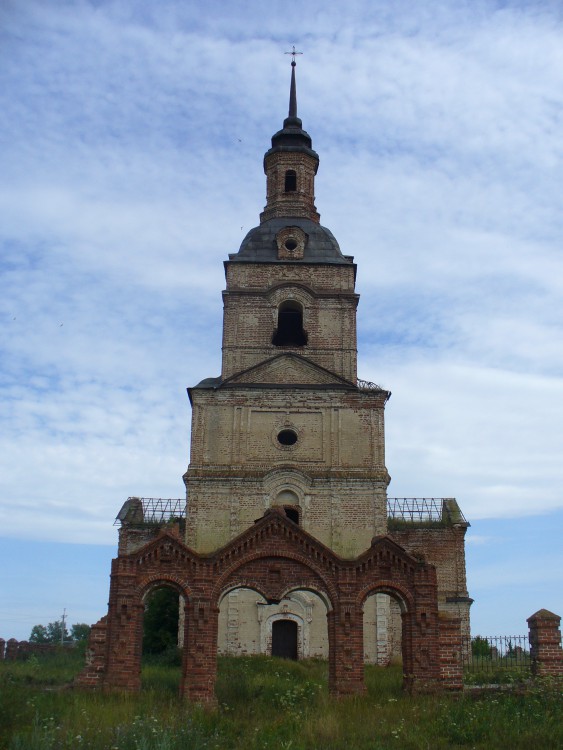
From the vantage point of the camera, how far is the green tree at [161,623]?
2445 cm

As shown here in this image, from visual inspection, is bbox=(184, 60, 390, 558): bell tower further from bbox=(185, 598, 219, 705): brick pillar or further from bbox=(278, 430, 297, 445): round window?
bbox=(185, 598, 219, 705): brick pillar

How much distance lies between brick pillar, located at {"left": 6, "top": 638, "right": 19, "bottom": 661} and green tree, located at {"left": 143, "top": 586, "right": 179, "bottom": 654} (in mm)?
3776

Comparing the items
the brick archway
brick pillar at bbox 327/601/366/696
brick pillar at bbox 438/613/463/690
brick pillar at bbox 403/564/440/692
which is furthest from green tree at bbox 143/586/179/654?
brick pillar at bbox 438/613/463/690

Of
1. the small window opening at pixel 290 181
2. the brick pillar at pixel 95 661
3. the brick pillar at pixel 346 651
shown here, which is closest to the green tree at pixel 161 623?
the brick pillar at pixel 95 661

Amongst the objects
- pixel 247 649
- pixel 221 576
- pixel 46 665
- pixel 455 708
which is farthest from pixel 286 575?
pixel 46 665

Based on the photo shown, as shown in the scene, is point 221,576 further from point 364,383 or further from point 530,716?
point 364,383

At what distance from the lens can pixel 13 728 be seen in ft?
38.3

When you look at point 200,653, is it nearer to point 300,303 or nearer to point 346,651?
point 346,651

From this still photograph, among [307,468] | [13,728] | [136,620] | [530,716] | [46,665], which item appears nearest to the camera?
[13,728]

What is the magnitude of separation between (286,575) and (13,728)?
589 centimetres

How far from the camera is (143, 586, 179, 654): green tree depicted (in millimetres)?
24453

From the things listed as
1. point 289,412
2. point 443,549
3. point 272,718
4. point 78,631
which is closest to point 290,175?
point 289,412

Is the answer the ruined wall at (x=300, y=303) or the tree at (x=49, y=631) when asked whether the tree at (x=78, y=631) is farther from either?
the ruined wall at (x=300, y=303)

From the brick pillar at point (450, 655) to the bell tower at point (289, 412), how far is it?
768 centimetres
